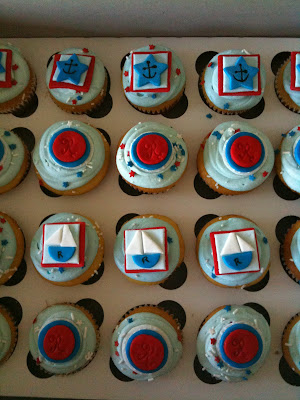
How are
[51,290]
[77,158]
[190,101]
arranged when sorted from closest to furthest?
[77,158] → [51,290] → [190,101]

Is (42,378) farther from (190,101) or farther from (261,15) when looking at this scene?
(261,15)

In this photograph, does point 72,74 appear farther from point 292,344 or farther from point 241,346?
point 292,344

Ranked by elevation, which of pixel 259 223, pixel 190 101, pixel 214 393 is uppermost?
pixel 190 101

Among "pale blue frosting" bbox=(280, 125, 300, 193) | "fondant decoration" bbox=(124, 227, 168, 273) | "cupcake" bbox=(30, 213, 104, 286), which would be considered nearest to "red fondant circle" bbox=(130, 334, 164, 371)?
"fondant decoration" bbox=(124, 227, 168, 273)

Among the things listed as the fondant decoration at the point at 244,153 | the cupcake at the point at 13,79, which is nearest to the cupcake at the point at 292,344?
the fondant decoration at the point at 244,153

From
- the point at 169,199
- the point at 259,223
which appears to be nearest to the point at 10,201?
the point at 169,199

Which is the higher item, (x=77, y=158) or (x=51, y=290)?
(x=77, y=158)

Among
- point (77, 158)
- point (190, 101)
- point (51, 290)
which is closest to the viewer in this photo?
point (77, 158)
